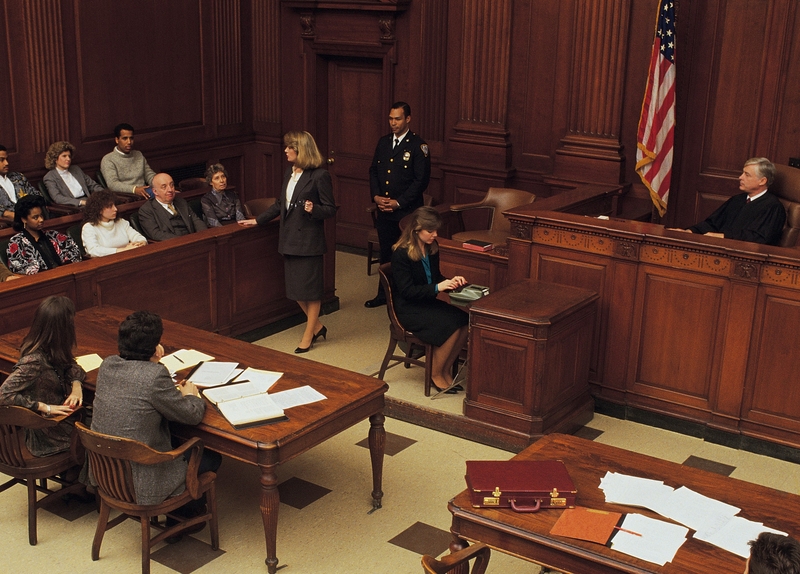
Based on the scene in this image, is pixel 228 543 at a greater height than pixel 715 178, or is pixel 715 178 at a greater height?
pixel 715 178

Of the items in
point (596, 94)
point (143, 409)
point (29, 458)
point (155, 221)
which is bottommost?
point (29, 458)

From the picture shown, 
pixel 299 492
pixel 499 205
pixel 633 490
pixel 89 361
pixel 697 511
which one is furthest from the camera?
pixel 499 205

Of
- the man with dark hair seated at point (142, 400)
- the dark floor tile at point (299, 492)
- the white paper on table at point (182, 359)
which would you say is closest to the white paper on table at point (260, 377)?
the white paper on table at point (182, 359)

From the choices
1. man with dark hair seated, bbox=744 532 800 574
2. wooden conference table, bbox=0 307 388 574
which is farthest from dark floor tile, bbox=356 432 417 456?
man with dark hair seated, bbox=744 532 800 574

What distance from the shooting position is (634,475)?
3707 mm

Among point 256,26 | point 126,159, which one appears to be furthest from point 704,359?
point 256,26

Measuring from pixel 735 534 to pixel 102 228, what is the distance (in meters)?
4.73

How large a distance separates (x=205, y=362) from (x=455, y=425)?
1.73 m

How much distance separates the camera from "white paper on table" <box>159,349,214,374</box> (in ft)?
15.8

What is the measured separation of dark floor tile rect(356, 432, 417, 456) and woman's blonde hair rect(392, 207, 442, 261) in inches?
43.3

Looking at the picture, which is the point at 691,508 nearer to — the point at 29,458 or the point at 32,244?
the point at 29,458

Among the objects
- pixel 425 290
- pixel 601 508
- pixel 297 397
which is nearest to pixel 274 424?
pixel 297 397

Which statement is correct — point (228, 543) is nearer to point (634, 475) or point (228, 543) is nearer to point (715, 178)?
point (634, 475)

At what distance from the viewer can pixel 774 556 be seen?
8.27 ft
